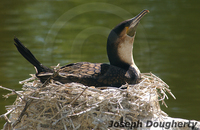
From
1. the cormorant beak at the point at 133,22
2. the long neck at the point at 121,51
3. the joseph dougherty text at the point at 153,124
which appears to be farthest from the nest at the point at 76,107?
the cormorant beak at the point at 133,22

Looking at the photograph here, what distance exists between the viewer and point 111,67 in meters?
3.28

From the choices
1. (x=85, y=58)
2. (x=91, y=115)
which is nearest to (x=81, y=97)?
(x=91, y=115)

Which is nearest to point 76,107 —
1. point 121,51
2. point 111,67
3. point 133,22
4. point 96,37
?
point 111,67

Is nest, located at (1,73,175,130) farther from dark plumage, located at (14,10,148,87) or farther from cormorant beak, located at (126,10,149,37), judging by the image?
cormorant beak, located at (126,10,149,37)

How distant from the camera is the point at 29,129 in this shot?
2881 millimetres

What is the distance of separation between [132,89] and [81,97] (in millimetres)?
438

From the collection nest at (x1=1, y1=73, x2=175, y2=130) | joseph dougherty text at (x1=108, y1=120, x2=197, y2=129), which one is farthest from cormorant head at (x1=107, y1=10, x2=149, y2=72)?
joseph dougherty text at (x1=108, y1=120, x2=197, y2=129)

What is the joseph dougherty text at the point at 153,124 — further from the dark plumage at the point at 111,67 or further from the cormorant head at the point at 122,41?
the cormorant head at the point at 122,41

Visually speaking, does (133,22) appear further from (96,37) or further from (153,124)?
(96,37)

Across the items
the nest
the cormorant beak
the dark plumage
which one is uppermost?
the cormorant beak

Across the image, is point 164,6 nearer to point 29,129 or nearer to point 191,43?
point 191,43

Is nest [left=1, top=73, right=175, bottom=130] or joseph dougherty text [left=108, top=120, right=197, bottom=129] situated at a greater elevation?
nest [left=1, top=73, right=175, bottom=130]

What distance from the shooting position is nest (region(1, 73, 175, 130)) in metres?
2.70

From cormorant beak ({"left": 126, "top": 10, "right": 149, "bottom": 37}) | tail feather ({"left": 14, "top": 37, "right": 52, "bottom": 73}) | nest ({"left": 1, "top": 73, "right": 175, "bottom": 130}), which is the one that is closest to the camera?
nest ({"left": 1, "top": 73, "right": 175, "bottom": 130})
